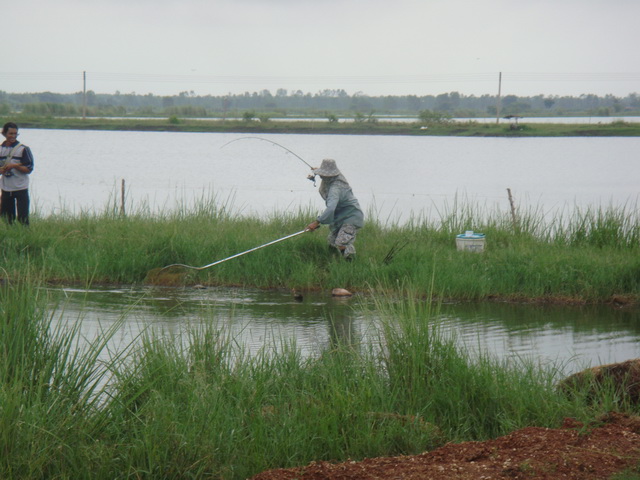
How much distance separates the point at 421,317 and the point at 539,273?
606cm

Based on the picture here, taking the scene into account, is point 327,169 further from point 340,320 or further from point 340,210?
point 340,320

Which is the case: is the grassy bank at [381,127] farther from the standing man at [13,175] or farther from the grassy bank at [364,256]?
the standing man at [13,175]

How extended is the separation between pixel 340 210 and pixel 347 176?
2678 cm

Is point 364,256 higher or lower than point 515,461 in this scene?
lower

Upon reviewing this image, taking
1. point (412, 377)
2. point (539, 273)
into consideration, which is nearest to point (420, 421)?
point (412, 377)

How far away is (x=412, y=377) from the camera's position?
5.43 meters

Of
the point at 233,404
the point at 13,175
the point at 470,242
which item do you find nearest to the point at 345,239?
the point at 470,242

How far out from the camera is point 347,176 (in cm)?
3825

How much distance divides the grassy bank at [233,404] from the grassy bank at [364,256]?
4.74 meters

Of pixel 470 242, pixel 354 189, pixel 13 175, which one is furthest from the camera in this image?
pixel 354 189

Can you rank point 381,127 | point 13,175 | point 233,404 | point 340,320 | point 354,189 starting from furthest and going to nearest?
point 381,127, point 354,189, point 13,175, point 340,320, point 233,404

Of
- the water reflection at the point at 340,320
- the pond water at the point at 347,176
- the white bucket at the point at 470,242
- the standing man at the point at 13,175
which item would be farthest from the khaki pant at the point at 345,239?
the pond water at the point at 347,176

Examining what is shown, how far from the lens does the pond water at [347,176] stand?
25639 millimetres

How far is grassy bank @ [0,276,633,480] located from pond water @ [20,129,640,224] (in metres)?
11.7
